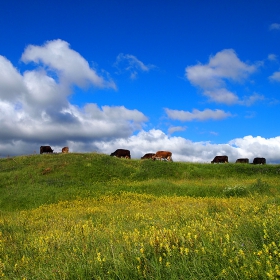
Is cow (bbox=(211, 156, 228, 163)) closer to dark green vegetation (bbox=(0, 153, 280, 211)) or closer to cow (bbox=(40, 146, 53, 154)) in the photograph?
dark green vegetation (bbox=(0, 153, 280, 211))

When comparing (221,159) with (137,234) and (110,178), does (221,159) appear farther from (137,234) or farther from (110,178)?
(137,234)

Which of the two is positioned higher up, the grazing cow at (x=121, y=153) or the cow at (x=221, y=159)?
the grazing cow at (x=121, y=153)

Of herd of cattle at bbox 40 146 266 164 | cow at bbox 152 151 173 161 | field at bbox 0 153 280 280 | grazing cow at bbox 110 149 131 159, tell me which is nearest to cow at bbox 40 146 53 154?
herd of cattle at bbox 40 146 266 164

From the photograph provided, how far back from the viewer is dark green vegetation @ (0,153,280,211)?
23.9 meters

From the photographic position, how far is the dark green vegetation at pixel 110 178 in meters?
23.9

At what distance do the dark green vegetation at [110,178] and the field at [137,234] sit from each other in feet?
0.60

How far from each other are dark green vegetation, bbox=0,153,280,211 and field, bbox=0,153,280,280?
182 mm

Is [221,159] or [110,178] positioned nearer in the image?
[110,178]

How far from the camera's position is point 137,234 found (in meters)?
5.92

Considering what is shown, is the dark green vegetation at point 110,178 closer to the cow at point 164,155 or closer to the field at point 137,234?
the field at point 137,234

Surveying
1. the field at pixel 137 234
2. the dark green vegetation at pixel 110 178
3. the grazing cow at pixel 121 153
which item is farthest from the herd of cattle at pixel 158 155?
the field at pixel 137 234

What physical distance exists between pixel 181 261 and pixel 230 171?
34430 millimetres

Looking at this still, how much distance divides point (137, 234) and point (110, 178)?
91.4 feet

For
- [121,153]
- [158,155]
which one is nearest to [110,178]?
[158,155]
